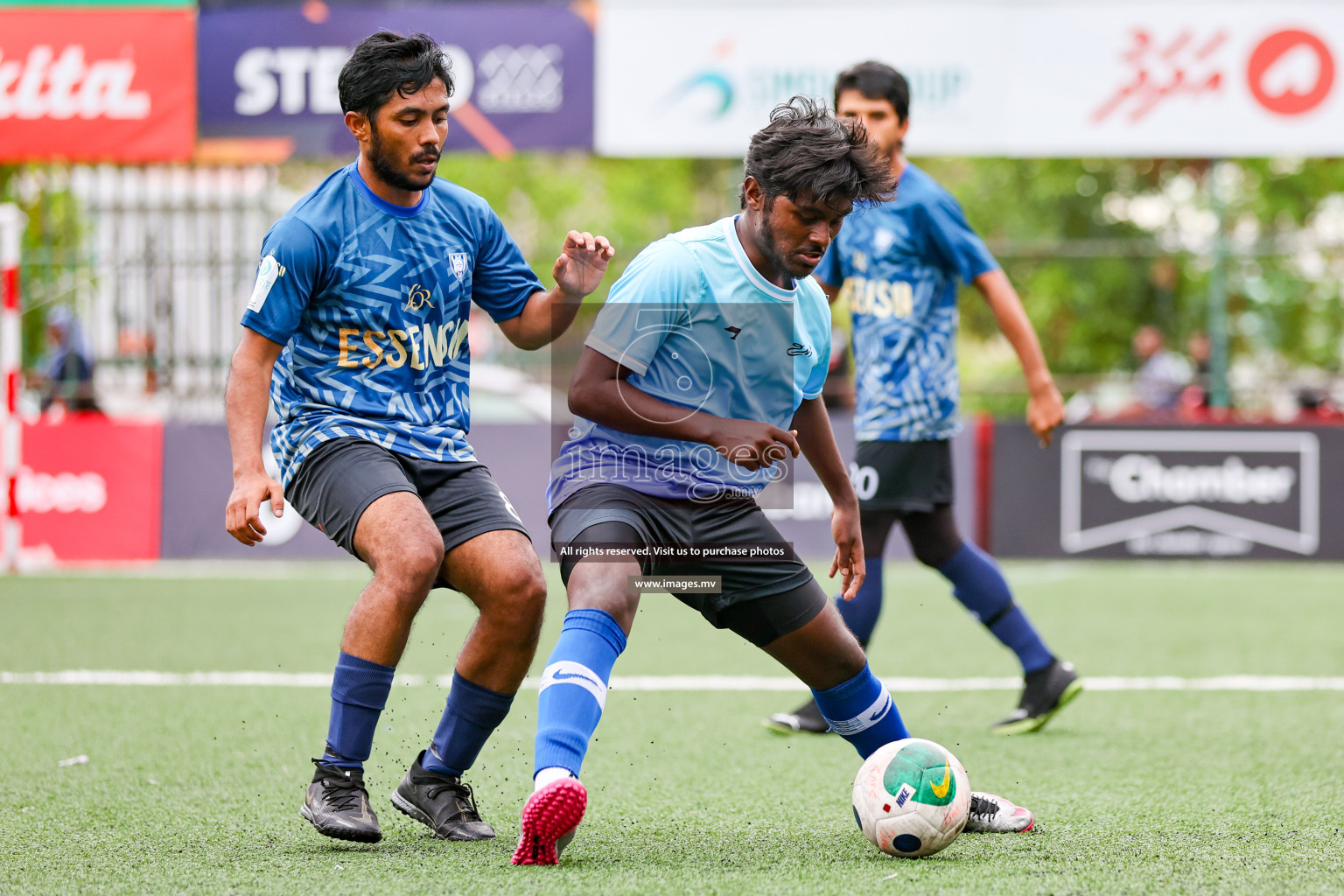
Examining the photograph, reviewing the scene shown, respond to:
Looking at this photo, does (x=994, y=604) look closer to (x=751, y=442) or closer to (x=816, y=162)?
(x=751, y=442)

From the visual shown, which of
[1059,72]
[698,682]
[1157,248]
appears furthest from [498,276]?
[1157,248]

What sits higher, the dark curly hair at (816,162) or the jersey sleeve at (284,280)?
the dark curly hair at (816,162)

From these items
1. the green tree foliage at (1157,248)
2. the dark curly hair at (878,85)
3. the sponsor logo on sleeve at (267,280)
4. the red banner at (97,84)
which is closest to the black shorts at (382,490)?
the sponsor logo on sleeve at (267,280)

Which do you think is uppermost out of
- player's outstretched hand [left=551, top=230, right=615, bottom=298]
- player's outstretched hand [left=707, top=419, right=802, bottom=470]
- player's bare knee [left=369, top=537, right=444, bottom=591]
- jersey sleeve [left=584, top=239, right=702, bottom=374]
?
player's outstretched hand [left=551, top=230, right=615, bottom=298]

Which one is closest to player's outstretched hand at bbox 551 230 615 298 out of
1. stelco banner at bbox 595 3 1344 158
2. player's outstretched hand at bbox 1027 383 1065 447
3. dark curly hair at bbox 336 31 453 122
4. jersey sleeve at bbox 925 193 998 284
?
dark curly hair at bbox 336 31 453 122

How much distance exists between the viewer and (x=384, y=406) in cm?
362

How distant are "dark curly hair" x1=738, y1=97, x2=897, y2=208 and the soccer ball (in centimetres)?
130

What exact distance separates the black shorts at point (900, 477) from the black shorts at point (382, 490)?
1935 millimetres

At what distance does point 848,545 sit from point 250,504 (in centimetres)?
145

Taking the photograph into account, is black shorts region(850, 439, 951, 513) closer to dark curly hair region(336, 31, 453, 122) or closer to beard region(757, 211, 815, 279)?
beard region(757, 211, 815, 279)

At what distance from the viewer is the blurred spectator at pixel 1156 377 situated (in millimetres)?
13477

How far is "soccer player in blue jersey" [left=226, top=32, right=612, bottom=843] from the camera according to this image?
341cm

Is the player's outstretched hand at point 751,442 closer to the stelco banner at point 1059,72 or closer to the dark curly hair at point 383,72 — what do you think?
the dark curly hair at point 383,72

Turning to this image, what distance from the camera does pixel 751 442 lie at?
10.6 ft
